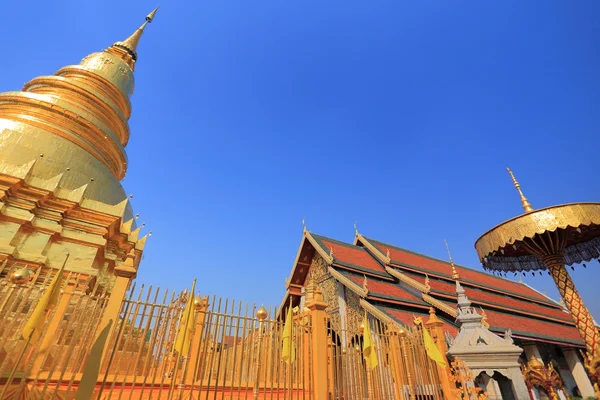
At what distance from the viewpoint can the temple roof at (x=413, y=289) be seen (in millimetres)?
9766

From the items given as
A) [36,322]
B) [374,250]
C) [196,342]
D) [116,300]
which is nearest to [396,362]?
[196,342]

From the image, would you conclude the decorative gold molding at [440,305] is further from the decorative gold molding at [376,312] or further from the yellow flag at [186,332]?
the yellow flag at [186,332]

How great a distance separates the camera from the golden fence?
3.04m

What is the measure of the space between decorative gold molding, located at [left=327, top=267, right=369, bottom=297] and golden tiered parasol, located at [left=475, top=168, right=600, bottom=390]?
126 inches

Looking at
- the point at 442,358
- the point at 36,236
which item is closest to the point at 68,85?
the point at 36,236

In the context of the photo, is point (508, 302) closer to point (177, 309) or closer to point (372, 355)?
point (372, 355)

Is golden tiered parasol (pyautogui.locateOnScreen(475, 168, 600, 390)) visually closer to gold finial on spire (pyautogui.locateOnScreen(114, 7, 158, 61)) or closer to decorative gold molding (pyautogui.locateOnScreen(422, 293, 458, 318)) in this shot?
decorative gold molding (pyautogui.locateOnScreen(422, 293, 458, 318))

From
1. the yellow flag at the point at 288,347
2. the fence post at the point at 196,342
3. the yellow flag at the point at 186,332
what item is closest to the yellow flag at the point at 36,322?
the yellow flag at the point at 186,332

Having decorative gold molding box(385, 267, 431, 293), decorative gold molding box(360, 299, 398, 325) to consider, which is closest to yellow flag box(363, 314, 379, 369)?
decorative gold molding box(360, 299, 398, 325)

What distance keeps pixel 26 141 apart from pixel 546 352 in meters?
17.0

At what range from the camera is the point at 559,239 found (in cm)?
720

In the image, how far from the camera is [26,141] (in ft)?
25.8

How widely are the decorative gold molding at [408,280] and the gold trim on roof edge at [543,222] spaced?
3471mm

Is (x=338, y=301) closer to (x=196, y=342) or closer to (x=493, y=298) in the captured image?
(x=196, y=342)
